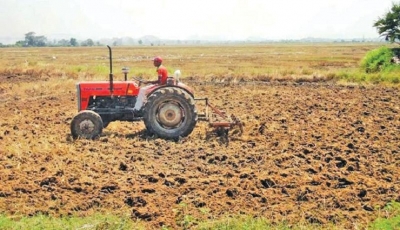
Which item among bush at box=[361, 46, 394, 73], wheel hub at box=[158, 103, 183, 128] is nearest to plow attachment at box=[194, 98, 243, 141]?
wheel hub at box=[158, 103, 183, 128]

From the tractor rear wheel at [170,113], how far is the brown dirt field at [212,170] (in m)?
0.26

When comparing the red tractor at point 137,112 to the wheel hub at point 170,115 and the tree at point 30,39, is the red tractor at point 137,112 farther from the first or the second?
the tree at point 30,39

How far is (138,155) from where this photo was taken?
28.4 ft

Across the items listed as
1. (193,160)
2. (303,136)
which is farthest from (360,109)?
(193,160)

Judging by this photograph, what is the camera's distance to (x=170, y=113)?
977 centimetres

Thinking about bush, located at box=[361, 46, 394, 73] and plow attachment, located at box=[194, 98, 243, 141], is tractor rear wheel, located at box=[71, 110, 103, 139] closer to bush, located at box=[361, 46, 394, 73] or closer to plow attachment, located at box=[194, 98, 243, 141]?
plow attachment, located at box=[194, 98, 243, 141]

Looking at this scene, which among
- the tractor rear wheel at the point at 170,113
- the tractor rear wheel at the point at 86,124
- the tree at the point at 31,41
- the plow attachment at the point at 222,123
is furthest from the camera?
the tree at the point at 31,41

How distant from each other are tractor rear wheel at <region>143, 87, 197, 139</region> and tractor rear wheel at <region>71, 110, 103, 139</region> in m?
1.00

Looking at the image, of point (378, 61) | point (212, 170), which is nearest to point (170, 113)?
point (212, 170)

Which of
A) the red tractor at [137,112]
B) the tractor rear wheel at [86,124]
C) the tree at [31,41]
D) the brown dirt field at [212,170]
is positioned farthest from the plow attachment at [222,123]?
the tree at [31,41]

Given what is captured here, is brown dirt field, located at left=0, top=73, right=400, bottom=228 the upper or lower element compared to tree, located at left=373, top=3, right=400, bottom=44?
lower

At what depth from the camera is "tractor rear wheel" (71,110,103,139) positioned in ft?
31.7

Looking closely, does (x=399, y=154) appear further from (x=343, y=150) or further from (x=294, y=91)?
(x=294, y=91)

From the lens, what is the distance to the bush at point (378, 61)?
2386 centimetres
